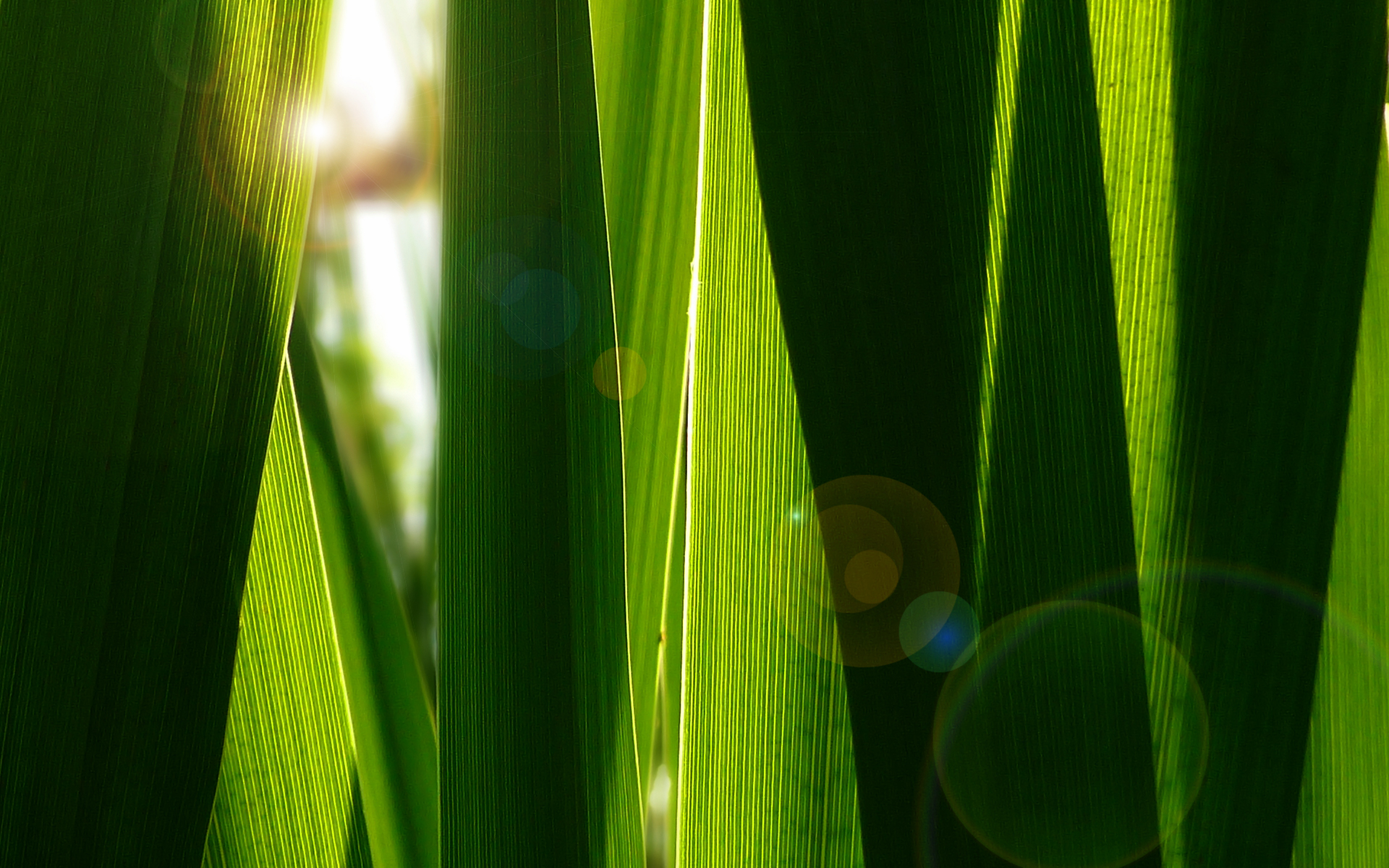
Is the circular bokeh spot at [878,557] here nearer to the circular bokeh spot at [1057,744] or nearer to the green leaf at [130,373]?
the circular bokeh spot at [1057,744]

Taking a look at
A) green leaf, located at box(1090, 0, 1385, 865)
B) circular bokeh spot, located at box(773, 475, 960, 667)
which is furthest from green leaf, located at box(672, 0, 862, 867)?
green leaf, located at box(1090, 0, 1385, 865)

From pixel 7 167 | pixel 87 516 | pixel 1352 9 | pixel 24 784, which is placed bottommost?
pixel 24 784

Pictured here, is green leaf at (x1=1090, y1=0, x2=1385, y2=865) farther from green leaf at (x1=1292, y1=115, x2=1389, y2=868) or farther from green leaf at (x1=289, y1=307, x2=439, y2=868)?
green leaf at (x1=289, y1=307, x2=439, y2=868)

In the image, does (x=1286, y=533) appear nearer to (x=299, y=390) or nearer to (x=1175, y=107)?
(x=1175, y=107)

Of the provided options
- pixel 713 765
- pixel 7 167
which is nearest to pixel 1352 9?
pixel 713 765

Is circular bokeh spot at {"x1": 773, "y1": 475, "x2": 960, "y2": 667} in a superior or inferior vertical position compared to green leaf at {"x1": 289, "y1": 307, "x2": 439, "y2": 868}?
superior

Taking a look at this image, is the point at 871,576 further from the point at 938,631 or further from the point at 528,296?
the point at 528,296

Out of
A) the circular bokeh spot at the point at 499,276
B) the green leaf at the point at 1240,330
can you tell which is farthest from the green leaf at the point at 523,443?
the green leaf at the point at 1240,330
